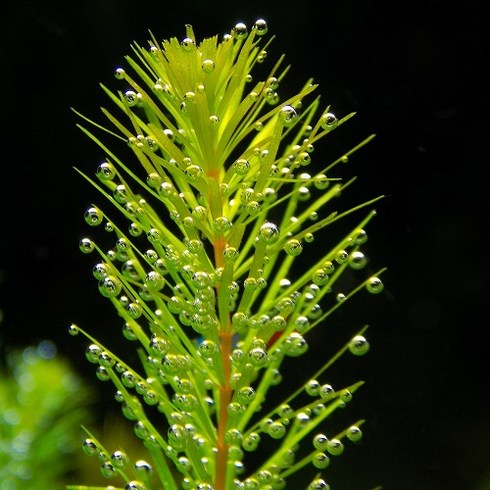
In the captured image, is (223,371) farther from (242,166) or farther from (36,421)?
(36,421)

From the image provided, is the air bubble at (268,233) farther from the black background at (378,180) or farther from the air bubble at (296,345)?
the black background at (378,180)

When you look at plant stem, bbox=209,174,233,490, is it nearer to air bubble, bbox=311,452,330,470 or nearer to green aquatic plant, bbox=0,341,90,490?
air bubble, bbox=311,452,330,470

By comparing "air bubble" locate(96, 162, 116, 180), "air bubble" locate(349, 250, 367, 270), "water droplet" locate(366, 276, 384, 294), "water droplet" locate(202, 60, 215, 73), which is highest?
"water droplet" locate(202, 60, 215, 73)

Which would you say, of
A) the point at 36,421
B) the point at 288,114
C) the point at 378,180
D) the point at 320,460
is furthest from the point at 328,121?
the point at 378,180

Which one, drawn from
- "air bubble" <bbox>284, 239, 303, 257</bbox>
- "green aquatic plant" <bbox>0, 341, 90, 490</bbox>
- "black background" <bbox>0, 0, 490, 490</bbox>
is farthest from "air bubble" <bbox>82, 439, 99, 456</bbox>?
"black background" <bbox>0, 0, 490, 490</bbox>

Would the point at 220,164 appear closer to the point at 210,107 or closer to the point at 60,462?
the point at 210,107
